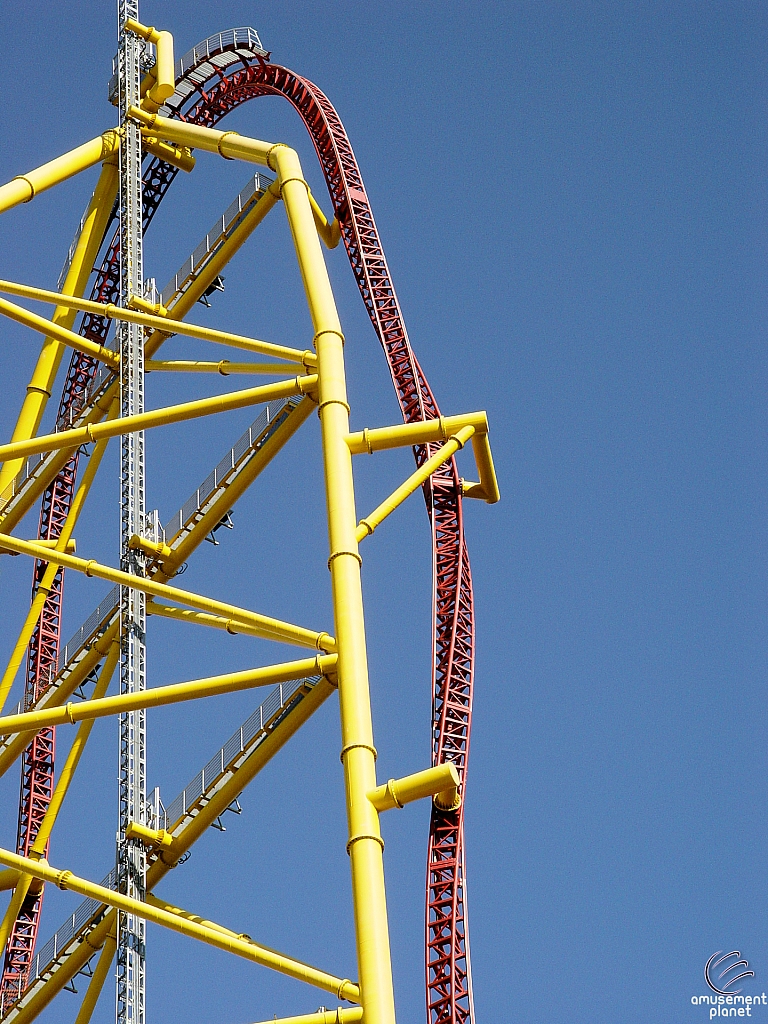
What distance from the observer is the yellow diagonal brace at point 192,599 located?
14438 millimetres

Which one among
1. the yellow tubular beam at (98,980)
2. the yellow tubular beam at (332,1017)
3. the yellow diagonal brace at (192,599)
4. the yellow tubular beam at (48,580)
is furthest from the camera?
the yellow tubular beam at (48,580)

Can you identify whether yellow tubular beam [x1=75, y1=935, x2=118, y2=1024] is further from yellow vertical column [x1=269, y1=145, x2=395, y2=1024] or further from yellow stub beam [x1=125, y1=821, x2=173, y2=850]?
yellow vertical column [x1=269, y1=145, x2=395, y2=1024]

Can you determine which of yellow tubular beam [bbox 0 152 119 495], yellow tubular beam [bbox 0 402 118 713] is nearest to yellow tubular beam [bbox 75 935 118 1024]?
yellow tubular beam [bbox 0 402 118 713]

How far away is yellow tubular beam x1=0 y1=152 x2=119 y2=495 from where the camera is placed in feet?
63.2

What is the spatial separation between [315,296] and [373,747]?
14.8 feet

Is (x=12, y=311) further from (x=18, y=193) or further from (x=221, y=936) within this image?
(x=221, y=936)

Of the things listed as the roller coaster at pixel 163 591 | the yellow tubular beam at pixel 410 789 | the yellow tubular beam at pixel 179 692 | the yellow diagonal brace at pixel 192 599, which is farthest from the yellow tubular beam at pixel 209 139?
the yellow tubular beam at pixel 410 789

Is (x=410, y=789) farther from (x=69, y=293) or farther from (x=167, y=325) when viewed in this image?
(x=69, y=293)

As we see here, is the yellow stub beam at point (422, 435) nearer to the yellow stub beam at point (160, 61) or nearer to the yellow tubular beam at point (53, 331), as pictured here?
the yellow tubular beam at point (53, 331)

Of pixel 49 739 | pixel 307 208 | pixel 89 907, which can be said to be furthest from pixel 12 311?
pixel 49 739

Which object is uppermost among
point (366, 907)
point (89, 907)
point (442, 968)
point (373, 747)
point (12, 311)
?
point (12, 311)

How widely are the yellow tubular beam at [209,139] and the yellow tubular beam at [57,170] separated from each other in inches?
14.4

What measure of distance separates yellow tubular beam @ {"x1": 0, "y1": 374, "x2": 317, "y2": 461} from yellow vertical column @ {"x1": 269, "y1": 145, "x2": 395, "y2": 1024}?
26 cm

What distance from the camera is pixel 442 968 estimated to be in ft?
78.8
